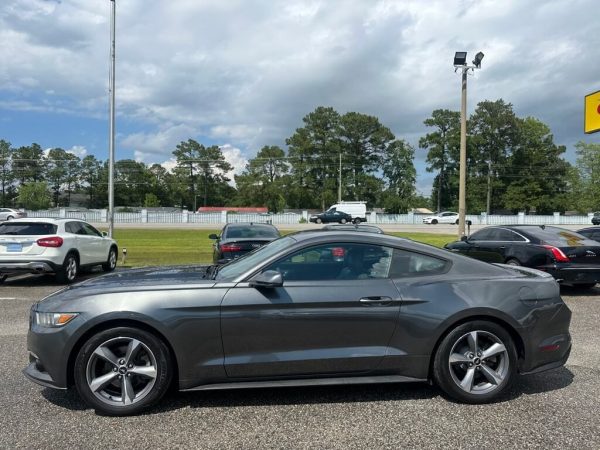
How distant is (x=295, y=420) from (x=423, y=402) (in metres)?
1.15

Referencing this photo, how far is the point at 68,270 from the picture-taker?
35.3 ft

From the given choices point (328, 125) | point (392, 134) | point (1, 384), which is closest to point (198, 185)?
point (328, 125)

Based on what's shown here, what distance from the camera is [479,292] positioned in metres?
4.08

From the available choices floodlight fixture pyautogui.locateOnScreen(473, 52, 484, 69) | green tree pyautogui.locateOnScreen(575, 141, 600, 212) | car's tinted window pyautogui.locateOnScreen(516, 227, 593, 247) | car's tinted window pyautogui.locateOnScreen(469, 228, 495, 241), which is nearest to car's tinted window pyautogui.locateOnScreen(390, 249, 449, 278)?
car's tinted window pyautogui.locateOnScreen(516, 227, 593, 247)

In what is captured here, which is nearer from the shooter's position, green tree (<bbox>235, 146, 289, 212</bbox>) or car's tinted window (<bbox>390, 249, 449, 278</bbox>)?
car's tinted window (<bbox>390, 249, 449, 278</bbox>)

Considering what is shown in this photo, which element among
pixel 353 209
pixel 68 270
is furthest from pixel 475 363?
pixel 353 209

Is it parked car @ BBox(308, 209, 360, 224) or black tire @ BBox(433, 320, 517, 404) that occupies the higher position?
parked car @ BBox(308, 209, 360, 224)

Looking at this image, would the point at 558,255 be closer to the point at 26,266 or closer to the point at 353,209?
the point at 26,266

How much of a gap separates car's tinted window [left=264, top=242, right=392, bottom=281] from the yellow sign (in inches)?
657

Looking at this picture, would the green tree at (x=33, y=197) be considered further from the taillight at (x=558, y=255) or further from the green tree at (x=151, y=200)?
the taillight at (x=558, y=255)

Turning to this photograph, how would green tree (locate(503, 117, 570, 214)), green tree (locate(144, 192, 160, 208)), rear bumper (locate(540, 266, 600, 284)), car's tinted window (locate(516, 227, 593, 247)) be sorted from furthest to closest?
green tree (locate(144, 192, 160, 208))
green tree (locate(503, 117, 570, 214))
car's tinted window (locate(516, 227, 593, 247))
rear bumper (locate(540, 266, 600, 284))

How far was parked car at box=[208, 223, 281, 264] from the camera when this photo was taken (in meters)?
10.6

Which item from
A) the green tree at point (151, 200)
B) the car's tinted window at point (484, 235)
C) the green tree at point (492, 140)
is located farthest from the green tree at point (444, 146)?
the car's tinted window at point (484, 235)

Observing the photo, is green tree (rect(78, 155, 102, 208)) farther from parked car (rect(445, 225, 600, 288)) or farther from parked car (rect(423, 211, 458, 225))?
parked car (rect(445, 225, 600, 288))
